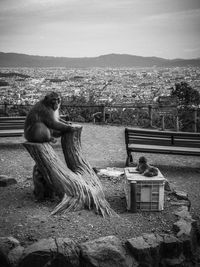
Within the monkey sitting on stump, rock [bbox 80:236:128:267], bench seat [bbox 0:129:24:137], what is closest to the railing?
bench seat [bbox 0:129:24:137]

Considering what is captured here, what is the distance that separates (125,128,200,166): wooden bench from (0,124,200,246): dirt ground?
0.42m

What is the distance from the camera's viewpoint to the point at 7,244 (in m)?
4.27

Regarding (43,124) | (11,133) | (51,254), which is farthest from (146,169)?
(11,133)

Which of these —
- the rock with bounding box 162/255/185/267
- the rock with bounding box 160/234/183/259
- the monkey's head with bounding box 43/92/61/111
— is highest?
the monkey's head with bounding box 43/92/61/111

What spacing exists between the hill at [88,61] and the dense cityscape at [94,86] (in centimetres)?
105

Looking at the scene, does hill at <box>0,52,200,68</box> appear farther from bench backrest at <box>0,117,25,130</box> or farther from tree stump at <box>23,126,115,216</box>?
tree stump at <box>23,126,115,216</box>

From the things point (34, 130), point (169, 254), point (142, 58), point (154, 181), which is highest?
point (142, 58)

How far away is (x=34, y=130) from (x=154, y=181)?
1904 mm

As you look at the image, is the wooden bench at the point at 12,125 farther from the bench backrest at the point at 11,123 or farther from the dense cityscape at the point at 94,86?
the dense cityscape at the point at 94,86

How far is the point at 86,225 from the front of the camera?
16.1ft

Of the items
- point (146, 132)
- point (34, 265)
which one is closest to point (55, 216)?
point (34, 265)

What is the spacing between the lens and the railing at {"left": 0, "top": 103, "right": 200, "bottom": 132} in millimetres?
13420

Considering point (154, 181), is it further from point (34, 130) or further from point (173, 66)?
point (173, 66)

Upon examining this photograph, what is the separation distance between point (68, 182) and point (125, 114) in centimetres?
943
